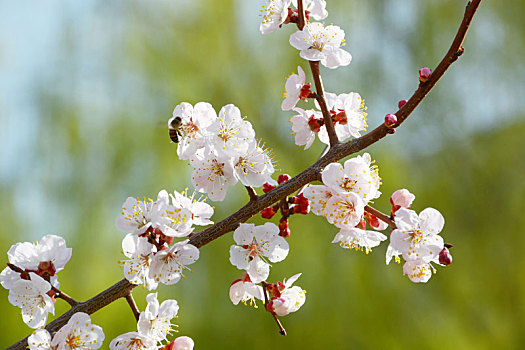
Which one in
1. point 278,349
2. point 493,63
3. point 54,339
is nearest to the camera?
point 54,339

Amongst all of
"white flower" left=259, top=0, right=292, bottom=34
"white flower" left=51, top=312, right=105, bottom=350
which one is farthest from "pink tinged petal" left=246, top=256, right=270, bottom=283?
"white flower" left=259, top=0, right=292, bottom=34

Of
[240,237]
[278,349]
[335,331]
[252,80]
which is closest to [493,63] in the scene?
[252,80]

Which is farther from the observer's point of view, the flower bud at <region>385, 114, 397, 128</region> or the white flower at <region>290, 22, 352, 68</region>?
the white flower at <region>290, 22, 352, 68</region>

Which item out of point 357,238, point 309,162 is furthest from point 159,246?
point 309,162

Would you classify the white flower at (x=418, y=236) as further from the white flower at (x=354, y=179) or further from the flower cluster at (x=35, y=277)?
the flower cluster at (x=35, y=277)

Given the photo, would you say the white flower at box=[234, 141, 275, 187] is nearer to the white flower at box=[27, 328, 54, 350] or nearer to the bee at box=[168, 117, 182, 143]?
the bee at box=[168, 117, 182, 143]

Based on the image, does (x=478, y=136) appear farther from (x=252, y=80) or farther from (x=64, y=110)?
(x=64, y=110)
